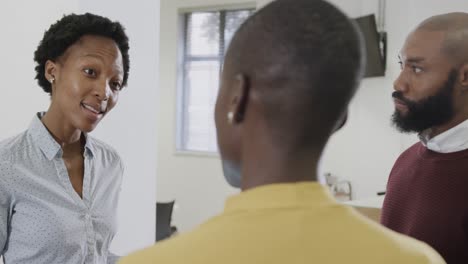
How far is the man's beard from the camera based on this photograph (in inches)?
52.4

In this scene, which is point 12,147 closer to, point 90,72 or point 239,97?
point 90,72

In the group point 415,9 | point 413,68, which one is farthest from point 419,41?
point 415,9

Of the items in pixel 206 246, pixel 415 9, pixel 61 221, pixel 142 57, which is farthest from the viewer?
pixel 415 9

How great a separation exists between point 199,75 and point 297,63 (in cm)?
525

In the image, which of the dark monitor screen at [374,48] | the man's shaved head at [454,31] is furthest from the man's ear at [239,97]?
the dark monitor screen at [374,48]

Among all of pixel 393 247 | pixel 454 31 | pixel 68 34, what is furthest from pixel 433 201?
pixel 68 34

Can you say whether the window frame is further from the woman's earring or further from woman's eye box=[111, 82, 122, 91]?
the woman's earring

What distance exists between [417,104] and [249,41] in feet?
2.67

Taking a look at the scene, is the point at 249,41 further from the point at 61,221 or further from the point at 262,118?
the point at 61,221

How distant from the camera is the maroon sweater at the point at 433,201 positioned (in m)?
1.22

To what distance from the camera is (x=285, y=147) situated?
2.24 feet

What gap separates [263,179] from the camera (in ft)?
2.27

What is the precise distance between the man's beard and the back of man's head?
28.4 inches

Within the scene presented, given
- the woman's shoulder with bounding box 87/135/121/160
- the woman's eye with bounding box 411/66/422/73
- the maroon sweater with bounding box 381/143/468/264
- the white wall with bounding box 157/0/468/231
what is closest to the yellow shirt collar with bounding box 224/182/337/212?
the maroon sweater with bounding box 381/143/468/264
